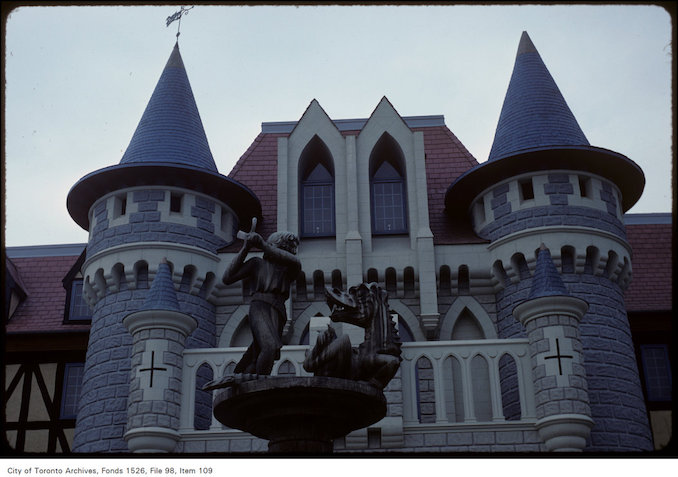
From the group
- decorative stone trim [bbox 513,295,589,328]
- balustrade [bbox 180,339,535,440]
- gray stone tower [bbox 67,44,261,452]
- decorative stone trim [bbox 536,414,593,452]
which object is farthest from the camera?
gray stone tower [bbox 67,44,261,452]

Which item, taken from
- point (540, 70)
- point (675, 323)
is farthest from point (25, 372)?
point (675, 323)

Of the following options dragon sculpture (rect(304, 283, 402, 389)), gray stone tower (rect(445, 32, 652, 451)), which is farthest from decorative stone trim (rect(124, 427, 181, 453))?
gray stone tower (rect(445, 32, 652, 451))

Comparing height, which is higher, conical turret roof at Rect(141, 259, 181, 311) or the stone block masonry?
the stone block masonry

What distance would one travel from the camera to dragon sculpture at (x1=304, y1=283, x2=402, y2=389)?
8789 millimetres

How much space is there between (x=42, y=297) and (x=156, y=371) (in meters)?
7.72

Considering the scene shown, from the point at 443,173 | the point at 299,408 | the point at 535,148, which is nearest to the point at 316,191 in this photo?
the point at 443,173

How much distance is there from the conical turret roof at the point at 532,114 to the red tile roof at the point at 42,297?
31.2 feet

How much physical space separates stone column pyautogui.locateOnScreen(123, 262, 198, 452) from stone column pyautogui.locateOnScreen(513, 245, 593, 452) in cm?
540

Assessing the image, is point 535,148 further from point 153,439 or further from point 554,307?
point 153,439

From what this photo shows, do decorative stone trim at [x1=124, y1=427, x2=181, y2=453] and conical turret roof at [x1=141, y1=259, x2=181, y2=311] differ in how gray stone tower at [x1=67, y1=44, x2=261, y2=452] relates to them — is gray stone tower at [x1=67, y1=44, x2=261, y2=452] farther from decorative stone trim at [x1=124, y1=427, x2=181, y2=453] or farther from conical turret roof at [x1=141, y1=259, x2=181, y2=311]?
decorative stone trim at [x1=124, y1=427, x2=181, y2=453]

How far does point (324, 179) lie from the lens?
728 inches

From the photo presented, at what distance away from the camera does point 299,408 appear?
336 inches

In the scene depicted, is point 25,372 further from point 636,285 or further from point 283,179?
point 636,285

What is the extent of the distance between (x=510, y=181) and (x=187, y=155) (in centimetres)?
619
